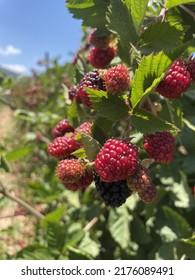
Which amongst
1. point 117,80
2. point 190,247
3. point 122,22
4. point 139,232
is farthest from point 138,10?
point 139,232

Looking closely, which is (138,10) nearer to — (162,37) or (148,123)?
(162,37)

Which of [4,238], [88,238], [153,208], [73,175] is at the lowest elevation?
[4,238]

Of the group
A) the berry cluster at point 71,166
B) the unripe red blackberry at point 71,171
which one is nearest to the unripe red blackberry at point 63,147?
the berry cluster at point 71,166

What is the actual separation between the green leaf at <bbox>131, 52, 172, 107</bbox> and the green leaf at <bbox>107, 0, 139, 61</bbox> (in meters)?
0.19

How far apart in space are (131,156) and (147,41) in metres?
0.41

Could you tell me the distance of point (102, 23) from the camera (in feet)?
4.72

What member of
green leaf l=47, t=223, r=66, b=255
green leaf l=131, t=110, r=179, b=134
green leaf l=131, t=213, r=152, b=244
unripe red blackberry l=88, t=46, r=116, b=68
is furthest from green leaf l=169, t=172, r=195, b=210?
green leaf l=131, t=110, r=179, b=134

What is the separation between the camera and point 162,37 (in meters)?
1.20

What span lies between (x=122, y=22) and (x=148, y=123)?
347 millimetres

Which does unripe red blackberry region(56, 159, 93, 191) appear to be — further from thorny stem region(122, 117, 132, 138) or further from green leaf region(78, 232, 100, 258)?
green leaf region(78, 232, 100, 258)

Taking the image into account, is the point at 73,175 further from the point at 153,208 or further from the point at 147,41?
the point at 153,208

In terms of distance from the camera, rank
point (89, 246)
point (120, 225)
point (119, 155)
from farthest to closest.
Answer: point (120, 225) < point (89, 246) < point (119, 155)

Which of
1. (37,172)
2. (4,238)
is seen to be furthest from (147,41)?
(37,172)

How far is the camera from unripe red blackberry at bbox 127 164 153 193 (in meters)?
1.02
